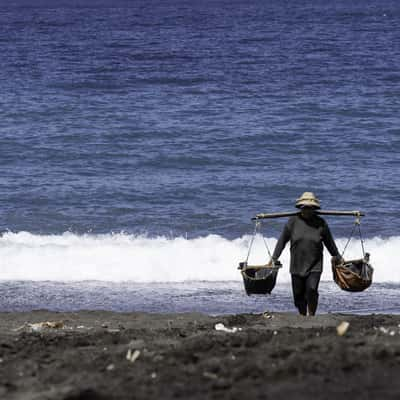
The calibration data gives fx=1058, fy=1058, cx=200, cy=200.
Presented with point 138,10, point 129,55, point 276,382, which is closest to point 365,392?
point 276,382

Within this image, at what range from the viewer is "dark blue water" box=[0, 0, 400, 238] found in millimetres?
21062

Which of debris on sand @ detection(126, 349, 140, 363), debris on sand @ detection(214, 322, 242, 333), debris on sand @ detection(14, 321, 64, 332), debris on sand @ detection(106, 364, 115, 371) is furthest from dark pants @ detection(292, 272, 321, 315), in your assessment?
debris on sand @ detection(106, 364, 115, 371)

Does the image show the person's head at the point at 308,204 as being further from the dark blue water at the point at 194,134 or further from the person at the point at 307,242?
the dark blue water at the point at 194,134

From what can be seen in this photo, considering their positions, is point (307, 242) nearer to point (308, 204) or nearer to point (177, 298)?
point (308, 204)

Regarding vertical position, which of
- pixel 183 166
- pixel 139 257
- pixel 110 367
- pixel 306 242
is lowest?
pixel 110 367

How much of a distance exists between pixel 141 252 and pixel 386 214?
5209 mm

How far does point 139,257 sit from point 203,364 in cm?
976

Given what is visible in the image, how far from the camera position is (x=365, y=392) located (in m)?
7.22

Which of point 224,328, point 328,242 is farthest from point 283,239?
point 224,328

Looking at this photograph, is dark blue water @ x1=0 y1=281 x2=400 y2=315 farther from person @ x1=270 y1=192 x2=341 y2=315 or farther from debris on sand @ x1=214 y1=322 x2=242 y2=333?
debris on sand @ x1=214 y1=322 x2=242 y2=333

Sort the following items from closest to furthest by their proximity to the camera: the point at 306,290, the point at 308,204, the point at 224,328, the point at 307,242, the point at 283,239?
1. the point at 224,328
2. the point at 308,204
3. the point at 307,242
4. the point at 283,239
5. the point at 306,290

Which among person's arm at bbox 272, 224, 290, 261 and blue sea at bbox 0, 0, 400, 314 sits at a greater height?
blue sea at bbox 0, 0, 400, 314

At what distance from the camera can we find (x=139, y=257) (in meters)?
17.8

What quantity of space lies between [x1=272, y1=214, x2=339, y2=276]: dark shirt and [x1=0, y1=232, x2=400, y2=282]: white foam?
4637 millimetres
